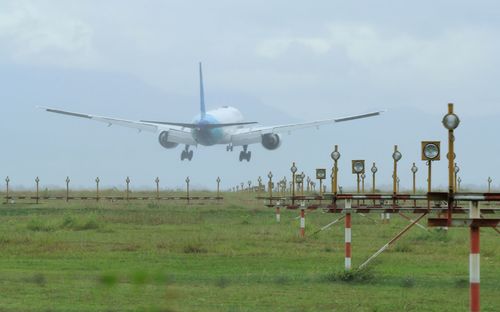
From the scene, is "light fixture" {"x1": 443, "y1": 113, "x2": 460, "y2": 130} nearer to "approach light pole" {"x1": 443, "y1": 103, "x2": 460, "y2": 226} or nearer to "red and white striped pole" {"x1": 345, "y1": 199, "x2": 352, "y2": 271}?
"approach light pole" {"x1": 443, "y1": 103, "x2": 460, "y2": 226}

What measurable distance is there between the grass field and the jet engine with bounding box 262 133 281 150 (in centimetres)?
5459

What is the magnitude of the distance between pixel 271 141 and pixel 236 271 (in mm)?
71170

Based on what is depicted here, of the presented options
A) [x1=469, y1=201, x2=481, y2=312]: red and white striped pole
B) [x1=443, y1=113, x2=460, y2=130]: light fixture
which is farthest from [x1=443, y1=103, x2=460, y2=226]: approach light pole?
[x1=469, y1=201, x2=481, y2=312]: red and white striped pole

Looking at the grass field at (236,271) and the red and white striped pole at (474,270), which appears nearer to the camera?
the red and white striped pole at (474,270)

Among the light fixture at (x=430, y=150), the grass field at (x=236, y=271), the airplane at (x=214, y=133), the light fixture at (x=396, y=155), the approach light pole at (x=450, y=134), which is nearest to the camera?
the approach light pole at (x=450, y=134)

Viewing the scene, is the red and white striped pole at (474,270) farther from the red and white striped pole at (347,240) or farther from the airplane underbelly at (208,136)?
the airplane underbelly at (208,136)

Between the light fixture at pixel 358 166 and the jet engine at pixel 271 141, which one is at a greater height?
the jet engine at pixel 271 141

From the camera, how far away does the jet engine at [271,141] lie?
298 ft

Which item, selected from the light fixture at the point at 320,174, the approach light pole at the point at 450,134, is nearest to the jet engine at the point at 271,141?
the light fixture at the point at 320,174

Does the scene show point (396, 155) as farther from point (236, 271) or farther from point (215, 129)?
point (215, 129)

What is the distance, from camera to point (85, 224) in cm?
3738

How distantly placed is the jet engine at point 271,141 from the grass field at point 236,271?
54.6 m

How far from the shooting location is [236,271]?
66.2 feet

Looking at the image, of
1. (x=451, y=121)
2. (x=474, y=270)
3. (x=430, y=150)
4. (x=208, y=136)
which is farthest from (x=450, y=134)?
(x=208, y=136)
